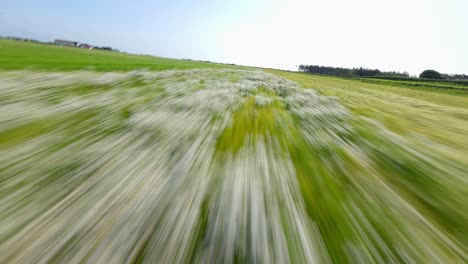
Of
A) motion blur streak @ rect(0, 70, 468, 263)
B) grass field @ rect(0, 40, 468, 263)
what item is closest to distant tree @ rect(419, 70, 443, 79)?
grass field @ rect(0, 40, 468, 263)

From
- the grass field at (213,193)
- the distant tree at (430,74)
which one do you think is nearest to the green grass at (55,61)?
the grass field at (213,193)

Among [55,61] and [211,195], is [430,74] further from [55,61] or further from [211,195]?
[55,61]

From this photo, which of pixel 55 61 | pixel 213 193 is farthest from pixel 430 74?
pixel 55 61

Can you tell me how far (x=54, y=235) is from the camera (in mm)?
1579

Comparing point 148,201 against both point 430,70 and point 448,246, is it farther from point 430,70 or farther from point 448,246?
point 430,70

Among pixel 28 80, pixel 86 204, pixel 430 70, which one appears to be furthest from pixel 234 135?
pixel 430 70

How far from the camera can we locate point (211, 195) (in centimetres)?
225

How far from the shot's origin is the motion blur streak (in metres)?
1.61

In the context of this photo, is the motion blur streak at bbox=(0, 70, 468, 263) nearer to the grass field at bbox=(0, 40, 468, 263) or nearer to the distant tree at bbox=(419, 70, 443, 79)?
the grass field at bbox=(0, 40, 468, 263)

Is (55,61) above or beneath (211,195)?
above

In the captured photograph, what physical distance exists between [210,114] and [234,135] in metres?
1.63

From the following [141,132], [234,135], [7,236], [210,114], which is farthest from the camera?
[210,114]

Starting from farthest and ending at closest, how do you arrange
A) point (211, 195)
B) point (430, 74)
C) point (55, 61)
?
1. point (430, 74)
2. point (55, 61)
3. point (211, 195)

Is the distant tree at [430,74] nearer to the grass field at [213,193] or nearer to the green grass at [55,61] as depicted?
the green grass at [55,61]
